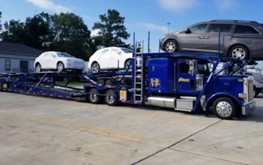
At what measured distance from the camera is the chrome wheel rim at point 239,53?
13.1 meters

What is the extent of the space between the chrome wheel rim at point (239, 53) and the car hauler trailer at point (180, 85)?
275 millimetres

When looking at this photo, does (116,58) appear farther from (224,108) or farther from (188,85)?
(224,108)

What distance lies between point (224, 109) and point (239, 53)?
6.86ft

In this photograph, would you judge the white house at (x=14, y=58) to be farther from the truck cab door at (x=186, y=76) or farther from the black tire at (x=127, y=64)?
the truck cab door at (x=186, y=76)

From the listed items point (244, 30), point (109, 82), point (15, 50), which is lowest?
point (109, 82)

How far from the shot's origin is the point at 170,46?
1450 centimetres

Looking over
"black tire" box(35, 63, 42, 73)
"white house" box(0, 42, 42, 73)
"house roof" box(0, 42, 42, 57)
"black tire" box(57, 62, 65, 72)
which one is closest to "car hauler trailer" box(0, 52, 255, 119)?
"black tire" box(57, 62, 65, 72)

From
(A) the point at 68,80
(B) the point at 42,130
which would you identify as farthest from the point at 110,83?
(B) the point at 42,130

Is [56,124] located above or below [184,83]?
below

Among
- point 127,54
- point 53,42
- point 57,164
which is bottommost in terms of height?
point 57,164

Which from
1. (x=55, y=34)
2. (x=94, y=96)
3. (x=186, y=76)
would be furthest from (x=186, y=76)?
(x=55, y=34)

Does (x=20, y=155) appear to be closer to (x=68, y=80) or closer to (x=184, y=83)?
(x=184, y=83)

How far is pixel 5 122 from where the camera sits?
A: 1112 cm

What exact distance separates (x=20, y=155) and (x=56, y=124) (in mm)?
3696
